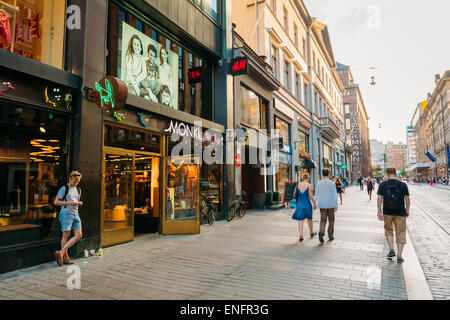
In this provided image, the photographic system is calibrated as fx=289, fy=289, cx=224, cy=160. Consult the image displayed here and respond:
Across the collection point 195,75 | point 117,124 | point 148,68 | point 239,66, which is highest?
point 239,66

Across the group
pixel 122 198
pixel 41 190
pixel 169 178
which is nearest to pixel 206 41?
pixel 169 178

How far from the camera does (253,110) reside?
52.9 feet

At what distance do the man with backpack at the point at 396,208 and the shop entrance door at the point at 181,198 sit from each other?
5.27 meters

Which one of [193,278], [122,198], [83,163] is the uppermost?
[83,163]

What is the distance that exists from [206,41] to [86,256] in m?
9.38

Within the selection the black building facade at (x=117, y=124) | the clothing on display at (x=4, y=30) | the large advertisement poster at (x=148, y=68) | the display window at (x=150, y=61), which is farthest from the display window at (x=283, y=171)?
the clothing on display at (x=4, y=30)

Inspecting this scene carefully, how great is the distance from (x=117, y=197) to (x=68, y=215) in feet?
6.45

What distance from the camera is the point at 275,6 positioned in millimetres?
20516

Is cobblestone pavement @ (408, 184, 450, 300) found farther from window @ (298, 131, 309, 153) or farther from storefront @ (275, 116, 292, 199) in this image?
window @ (298, 131, 309, 153)

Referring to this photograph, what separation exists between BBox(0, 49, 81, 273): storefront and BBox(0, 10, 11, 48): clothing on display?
927 millimetres

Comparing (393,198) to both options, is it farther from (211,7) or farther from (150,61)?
(211,7)

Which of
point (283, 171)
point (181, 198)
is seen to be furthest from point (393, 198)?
point (283, 171)
